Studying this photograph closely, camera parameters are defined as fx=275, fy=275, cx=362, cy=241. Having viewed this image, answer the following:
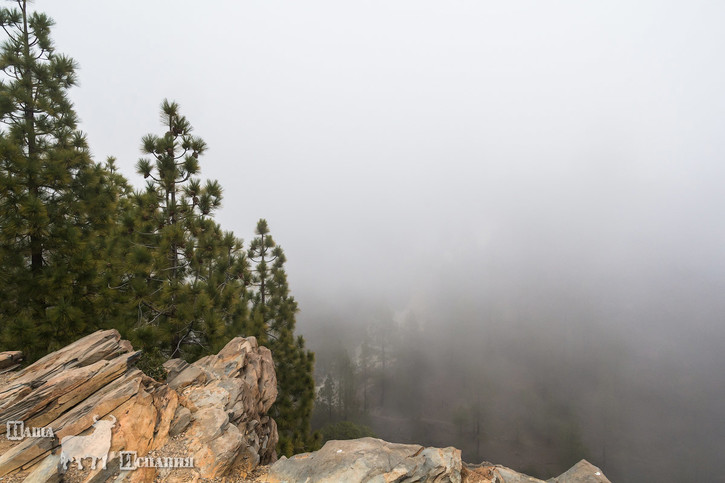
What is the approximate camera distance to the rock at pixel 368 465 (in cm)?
833

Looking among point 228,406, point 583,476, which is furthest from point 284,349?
point 583,476

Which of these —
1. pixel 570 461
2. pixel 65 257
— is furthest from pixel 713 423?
pixel 65 257

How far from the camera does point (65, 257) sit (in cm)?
1277

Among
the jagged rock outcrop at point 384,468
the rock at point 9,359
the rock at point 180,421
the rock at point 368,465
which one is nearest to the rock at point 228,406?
the rock at point 180,421

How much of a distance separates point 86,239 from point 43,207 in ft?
6.84

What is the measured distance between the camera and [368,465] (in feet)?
28.1

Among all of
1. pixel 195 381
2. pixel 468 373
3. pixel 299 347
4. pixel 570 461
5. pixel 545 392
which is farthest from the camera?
pixel 468 373

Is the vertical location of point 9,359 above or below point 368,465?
above

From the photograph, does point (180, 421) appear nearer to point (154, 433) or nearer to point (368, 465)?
point (154, 433)

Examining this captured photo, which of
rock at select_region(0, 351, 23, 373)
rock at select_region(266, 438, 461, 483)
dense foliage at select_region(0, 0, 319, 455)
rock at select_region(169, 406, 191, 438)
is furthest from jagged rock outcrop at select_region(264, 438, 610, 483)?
rock at select_region(0, 351, 23, 373)

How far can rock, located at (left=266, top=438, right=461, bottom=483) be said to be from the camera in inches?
328

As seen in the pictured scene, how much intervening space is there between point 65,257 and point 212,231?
6.68 meters

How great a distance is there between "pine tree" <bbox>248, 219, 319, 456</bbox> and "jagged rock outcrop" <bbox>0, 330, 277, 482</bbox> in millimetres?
9919

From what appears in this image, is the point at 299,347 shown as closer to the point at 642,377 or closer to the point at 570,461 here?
the point at 570,461
